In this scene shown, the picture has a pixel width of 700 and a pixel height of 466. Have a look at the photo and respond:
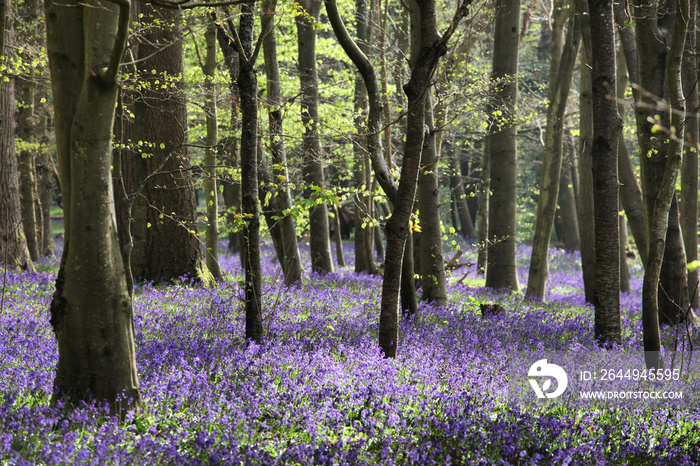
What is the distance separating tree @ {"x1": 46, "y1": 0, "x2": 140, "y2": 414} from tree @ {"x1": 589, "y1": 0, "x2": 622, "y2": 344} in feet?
19.2

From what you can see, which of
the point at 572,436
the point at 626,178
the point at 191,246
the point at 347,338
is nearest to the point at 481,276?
the point at 626,178

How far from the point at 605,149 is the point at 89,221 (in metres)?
6.20

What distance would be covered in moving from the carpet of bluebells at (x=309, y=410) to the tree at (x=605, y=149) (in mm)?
1060

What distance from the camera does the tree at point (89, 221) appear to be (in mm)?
3564

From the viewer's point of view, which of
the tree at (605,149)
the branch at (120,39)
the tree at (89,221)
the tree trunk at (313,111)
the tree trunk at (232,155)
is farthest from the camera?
the tree trunk at (313,111)

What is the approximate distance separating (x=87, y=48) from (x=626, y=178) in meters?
11.2

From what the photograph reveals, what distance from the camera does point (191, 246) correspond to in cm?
1066

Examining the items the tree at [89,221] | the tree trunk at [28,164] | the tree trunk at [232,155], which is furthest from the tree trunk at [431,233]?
the tree trunk at [28,164]

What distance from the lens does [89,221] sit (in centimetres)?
362

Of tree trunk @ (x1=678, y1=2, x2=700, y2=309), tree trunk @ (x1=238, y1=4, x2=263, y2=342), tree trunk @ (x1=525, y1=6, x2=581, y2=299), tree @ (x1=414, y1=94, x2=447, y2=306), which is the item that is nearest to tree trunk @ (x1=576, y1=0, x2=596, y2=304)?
tree trunk @ (x1=525, y1=6, x2=581, y2=299)

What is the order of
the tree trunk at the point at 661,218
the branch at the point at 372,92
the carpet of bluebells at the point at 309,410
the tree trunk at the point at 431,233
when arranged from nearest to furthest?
1. the carpet of bluebells at the point at 309,410
2. the tree trunk at the point at 661,218
3. the branch at the point at 372,92
4. the tree trunk at the point at 431,233

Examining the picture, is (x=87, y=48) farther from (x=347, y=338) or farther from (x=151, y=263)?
(x=151, y=263)

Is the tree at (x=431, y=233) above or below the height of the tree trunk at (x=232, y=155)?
below

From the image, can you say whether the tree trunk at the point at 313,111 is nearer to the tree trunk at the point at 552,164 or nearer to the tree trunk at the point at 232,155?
the tree trunk at the point at 232,155
